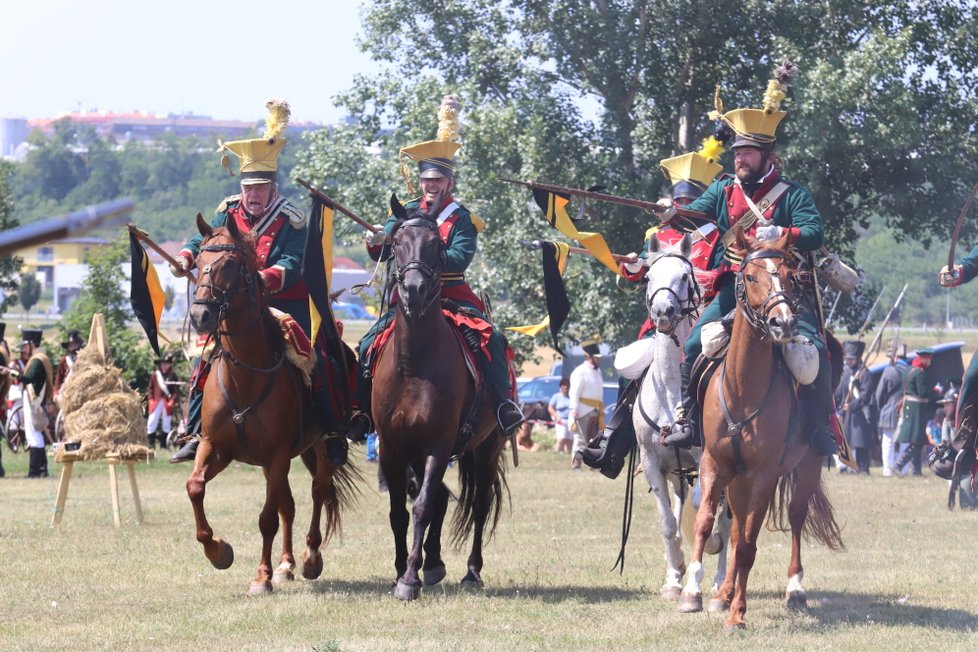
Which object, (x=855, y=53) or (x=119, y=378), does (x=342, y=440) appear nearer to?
(x=119, y=378)

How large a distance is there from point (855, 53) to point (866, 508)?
10.6 m

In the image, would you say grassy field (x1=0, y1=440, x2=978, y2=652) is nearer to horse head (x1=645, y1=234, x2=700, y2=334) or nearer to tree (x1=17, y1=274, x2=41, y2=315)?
horse head (x1=645, y1=234, x2=700, y2=334)

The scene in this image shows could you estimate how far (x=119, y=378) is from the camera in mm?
17219

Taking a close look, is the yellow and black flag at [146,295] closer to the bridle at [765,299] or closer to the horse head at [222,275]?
the horse head at [222,275]

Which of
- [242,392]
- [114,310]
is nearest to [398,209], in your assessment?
[242,392]

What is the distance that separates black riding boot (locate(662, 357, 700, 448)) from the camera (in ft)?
36.6

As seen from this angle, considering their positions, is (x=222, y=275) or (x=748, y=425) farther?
(x=222, y=275)

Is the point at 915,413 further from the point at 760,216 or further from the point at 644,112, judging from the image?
the point at 760,216

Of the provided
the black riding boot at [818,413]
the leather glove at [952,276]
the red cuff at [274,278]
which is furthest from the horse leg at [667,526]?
the red cuff at [274,278]

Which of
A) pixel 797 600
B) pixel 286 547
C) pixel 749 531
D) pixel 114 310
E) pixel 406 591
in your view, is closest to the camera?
pixel 749 531

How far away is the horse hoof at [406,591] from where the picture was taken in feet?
36.6

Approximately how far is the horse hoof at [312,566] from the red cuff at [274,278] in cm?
216

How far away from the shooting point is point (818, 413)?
424 inches

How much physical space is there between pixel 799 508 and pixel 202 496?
435cm
